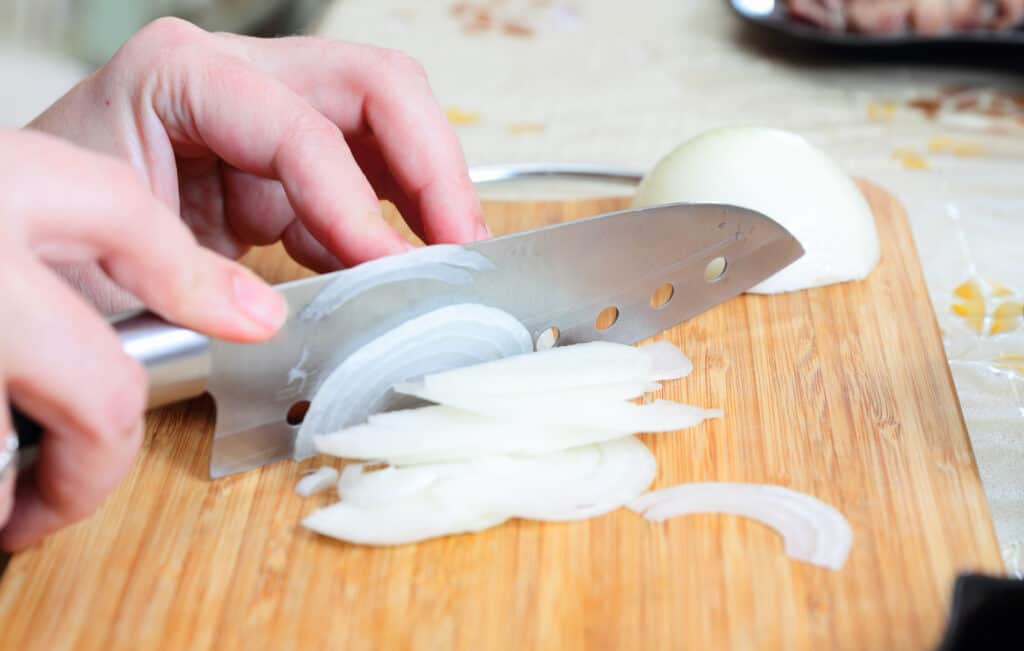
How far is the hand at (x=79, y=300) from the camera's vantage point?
2.30 ft

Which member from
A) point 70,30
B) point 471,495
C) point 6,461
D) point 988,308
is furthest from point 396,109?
point 70,30

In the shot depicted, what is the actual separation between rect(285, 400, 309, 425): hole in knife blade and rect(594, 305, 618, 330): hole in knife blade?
0.34 m

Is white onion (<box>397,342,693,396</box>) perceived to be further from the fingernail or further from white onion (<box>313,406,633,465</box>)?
the fingernail

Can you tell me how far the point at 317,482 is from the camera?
998mm

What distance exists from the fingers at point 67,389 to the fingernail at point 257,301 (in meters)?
0.10

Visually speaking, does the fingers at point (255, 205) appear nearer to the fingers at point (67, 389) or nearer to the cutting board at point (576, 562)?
the cutting board at point (576, 562)

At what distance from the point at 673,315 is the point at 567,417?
11.0 inches

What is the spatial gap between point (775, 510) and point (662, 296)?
13.5 inches

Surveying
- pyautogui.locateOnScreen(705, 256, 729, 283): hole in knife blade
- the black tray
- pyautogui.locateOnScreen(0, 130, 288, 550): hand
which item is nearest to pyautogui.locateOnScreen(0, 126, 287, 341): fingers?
pyautogui.locateOnScreen(0, 130, 288, 550): hand

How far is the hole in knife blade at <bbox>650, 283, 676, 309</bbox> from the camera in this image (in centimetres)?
119

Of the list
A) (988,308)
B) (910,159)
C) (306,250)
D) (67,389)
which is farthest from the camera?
(910,159)

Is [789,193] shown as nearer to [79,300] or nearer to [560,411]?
[560,411]

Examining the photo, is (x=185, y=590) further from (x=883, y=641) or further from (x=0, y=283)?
(x=883, y=641)

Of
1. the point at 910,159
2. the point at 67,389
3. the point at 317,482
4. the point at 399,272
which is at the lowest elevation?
the point at 910,159
